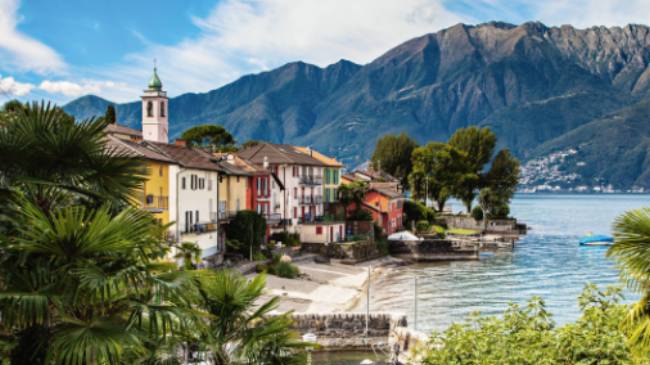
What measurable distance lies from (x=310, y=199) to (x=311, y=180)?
A: 2097 millimetres

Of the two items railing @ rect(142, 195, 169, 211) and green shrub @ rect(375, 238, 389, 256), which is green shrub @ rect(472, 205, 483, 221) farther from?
railing @ rect(142, 195, 169, 211)

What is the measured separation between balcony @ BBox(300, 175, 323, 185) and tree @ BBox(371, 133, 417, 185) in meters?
49.4

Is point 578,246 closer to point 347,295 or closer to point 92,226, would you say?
point 347,295

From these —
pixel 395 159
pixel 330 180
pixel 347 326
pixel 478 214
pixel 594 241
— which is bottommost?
pixel 347 326

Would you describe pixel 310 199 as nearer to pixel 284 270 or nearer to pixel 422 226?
pixel 284 270

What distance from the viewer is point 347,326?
122 ft

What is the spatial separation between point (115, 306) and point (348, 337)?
2884 cm

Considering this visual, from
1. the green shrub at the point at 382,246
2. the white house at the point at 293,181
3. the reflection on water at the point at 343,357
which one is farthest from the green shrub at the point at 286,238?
the reflection on water at the point at 343,357

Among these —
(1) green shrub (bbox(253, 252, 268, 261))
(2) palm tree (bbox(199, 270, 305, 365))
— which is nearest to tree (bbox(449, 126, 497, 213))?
(1) green shrub (bbox(253, 252, 268, 261))

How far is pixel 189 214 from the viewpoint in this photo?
4875 centimetres

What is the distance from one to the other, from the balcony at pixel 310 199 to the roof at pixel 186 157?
79.9 ft

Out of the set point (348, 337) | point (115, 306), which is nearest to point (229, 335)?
point (115, 306)

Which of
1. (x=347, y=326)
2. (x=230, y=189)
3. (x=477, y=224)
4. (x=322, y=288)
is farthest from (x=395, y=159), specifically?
(x=347, y=326)

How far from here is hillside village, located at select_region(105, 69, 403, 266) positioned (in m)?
45.0
